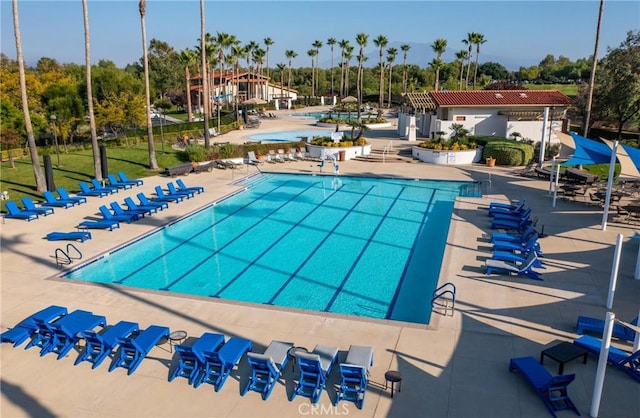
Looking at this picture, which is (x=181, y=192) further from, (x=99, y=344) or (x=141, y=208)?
(x=99, y=344)

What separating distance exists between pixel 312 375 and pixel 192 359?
2248mm

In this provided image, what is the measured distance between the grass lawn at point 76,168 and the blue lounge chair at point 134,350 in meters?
14.9

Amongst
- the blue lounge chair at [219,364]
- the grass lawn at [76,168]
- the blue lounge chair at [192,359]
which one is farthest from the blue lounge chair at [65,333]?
the grass lawn at [76,168]

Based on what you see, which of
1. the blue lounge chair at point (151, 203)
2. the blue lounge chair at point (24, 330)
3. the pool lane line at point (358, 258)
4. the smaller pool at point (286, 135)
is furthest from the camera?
the smaller pool at point (286, 135)

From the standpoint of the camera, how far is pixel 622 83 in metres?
32.5

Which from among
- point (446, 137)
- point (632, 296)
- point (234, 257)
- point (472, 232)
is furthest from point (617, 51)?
point (234, 257)

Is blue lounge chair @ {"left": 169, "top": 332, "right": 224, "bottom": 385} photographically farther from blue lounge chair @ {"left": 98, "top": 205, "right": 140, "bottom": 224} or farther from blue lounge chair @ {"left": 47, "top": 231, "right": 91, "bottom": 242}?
blue lounge chair @ {"left": 98, "top": 205, "right": 140, "bottom": 224}

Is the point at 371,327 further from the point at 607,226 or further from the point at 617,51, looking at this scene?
the point at 617,51

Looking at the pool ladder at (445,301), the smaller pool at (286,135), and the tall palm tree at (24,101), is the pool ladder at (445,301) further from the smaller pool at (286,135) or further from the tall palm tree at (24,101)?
the smaller pool at (286,135)

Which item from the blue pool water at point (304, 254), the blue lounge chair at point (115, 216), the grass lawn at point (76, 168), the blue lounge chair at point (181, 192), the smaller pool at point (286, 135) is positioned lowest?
the blue pool water at point (304, 254)

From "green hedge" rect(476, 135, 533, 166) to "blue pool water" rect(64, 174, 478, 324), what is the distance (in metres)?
8.11

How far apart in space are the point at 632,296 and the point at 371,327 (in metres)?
6.62

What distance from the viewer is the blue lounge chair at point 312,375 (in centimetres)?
778

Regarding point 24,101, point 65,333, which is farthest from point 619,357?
point 24,101
